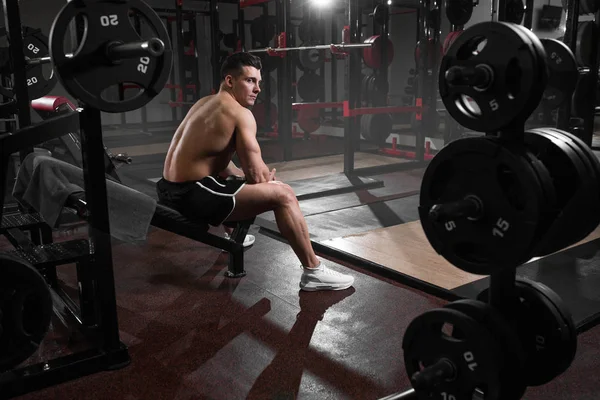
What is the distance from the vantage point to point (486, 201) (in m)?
1.08

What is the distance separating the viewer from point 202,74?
994cm

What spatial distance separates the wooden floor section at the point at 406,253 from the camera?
2.57 meters

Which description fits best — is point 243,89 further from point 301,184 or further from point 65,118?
point 301,184

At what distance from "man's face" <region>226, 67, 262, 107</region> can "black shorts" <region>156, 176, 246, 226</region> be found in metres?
0.39

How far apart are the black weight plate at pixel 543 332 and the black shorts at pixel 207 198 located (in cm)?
145

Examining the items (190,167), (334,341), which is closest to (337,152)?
(190,167)

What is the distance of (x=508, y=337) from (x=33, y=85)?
323 centimetres

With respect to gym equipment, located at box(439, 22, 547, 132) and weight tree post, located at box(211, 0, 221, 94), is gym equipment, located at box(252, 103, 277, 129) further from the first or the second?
gym equipment, located at box(439, 22, 547, 132)

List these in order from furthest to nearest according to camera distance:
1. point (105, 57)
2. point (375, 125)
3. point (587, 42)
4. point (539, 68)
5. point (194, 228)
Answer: point (375, 125) → point (587, 42) → point (194, 228) → point (105, 57) → point (539, 68)

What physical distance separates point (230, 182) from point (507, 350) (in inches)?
63.6

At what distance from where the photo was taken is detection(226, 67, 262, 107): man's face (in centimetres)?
254

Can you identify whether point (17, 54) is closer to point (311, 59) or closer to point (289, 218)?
point (289, 218)

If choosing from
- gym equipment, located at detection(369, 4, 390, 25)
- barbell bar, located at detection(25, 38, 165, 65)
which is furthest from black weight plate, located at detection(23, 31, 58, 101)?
gym equipment, located at detection(369, 4, 390, 25)

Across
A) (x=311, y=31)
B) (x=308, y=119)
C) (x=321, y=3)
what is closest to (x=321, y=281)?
(x=308, y=119)
